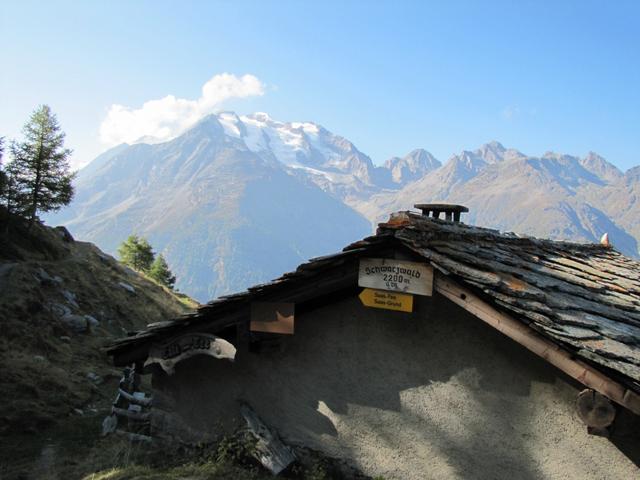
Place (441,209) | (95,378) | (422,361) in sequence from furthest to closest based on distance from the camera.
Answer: (95,378), (441,209), (422,361)

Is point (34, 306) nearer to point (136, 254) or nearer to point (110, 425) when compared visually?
point (110, 425)

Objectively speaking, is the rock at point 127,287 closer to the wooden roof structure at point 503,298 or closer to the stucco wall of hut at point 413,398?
the wooden roof structure at point 503,298

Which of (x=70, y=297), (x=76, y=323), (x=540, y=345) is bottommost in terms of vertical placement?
(x=76, y=323)

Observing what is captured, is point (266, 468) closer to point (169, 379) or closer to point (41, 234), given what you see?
point (169, 379)

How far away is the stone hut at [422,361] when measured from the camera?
17.0 ft

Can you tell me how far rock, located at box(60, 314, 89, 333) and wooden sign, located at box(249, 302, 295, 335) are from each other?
1636cm

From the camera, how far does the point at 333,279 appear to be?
250 inches

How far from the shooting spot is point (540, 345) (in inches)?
195

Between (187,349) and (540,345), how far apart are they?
15.2 ft

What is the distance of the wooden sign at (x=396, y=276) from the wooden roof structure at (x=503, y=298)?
11 cm

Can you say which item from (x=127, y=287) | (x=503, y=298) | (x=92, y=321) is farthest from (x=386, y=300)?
(x=127, y=287)

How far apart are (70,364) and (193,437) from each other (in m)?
11.5

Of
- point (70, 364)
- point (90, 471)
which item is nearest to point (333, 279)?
point (90, 471)

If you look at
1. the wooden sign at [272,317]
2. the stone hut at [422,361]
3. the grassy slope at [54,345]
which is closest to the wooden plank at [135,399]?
the grassy slope at [54,345]
